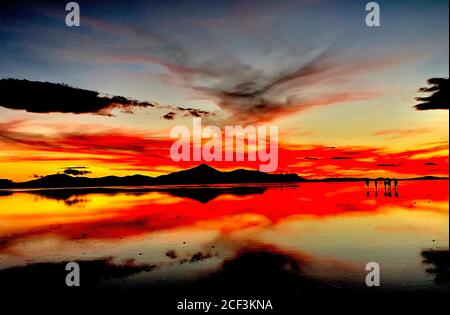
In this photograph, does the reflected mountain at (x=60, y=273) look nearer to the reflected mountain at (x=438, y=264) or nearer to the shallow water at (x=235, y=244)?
the shallow water at (x=235, y=244)

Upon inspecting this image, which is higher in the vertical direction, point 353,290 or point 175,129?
point 175,129

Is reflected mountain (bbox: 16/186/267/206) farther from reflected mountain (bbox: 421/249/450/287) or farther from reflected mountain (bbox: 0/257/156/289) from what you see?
reflected mountain (bbox: 421/249/450/287)

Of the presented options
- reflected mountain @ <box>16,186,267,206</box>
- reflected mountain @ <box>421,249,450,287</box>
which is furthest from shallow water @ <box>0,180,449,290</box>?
reflected mountain @ <box>16,186,267,206</box>

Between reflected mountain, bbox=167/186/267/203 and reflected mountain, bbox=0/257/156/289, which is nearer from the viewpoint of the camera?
reflected mountain, bbox=0/257/156/289

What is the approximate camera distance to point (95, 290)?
15312mm

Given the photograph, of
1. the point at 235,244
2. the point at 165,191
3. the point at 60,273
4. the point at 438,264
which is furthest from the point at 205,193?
the point at 438,264

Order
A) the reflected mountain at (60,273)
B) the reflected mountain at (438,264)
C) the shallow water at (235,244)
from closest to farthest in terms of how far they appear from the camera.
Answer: the reflected mountain at (438,264) < the reflected mountain at (60,273) < the shallow water at (235,244)

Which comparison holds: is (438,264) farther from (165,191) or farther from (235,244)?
(165,191)

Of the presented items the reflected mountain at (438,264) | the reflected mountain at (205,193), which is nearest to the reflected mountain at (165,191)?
the reflected mountain at (205,193)

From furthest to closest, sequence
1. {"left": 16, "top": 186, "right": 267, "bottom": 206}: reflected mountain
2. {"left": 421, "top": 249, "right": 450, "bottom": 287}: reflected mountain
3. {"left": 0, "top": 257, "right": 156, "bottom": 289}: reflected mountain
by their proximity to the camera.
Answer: {"left": 16, "top": 186, "right": 267, "bottom": 206}: reflected mountain → {"left": 0, "top": 257, "right": 156, "bottom": 289}: reflected mountain → {"left": 421, "top": 249, "right": 450, "bottom": 287}: reflected mountain

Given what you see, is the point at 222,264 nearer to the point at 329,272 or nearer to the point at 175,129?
the point at 329,272
